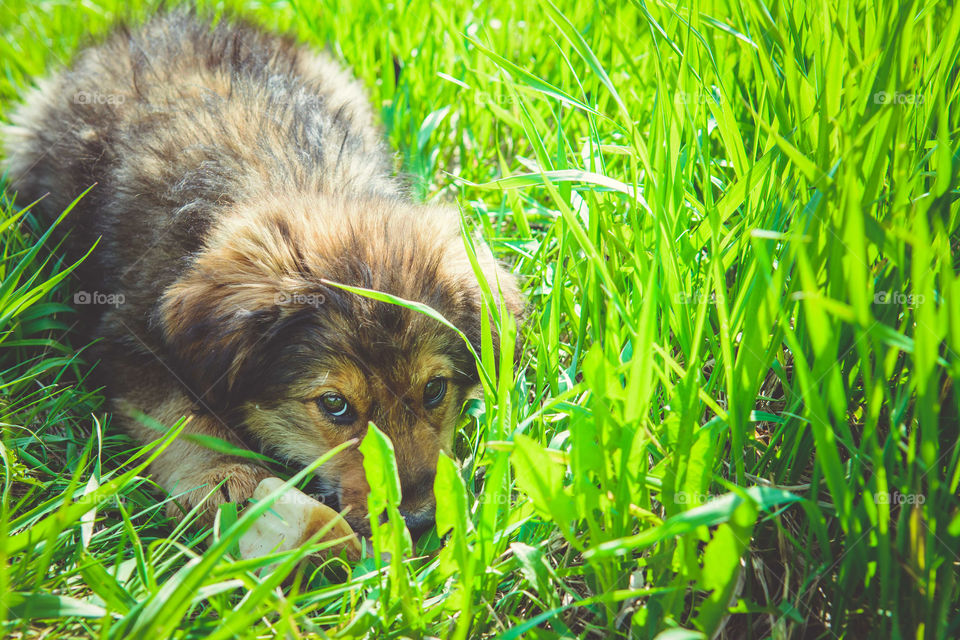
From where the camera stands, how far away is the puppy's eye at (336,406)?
2398 millimetres

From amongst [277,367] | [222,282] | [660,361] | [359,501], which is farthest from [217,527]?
A: [660,361]

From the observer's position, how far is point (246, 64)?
3.41 m

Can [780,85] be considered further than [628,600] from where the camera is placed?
Yes

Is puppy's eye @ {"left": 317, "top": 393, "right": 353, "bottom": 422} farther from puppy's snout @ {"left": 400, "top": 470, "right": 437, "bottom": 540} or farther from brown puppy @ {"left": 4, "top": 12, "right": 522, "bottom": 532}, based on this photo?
puppy's snout @ {"left": 400, "top": 470, "right": 437, "bottom": 540}

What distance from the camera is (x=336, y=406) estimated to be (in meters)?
2.42

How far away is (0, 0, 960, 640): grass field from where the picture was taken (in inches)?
56.7

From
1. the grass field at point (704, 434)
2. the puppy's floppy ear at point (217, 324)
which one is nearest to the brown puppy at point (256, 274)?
the puppy's floppy ear at point (217, 324)

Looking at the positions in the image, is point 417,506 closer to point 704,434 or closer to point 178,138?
point 704,434

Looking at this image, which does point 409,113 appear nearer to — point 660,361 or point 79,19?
point 660,361

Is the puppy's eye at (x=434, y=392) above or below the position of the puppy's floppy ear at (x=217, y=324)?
below

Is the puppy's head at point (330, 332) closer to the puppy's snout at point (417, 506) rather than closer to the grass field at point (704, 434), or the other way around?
the puppy's snout at point (417, 506)

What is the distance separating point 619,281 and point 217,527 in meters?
1.32

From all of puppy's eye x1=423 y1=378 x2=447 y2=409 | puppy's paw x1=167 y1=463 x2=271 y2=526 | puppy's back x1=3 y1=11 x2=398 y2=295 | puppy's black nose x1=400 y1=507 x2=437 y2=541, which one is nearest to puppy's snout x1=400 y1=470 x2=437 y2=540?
puppy's black nose x1=400 y1=507 x2=437 y2=541

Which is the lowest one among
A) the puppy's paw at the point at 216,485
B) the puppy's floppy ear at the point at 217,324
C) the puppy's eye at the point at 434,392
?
the puppy's paw at the point at 216,485
